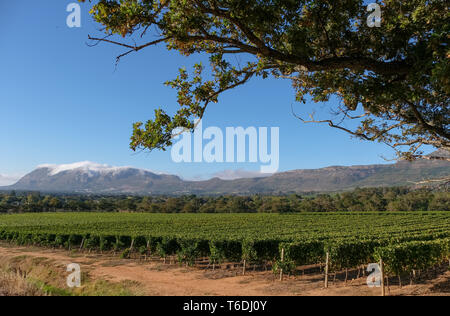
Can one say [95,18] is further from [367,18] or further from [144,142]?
[367,18]

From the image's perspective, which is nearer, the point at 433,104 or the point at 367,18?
the point at 367,18

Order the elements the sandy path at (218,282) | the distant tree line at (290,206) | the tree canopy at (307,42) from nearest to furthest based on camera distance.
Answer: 1. the tree canopy at (307,42)
2. the sandy path at (218,282)
3. the distant tree line at (290,206)

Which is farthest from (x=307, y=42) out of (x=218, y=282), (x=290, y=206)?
(x=290, y=206)

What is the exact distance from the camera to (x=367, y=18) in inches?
307

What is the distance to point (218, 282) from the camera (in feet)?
49.7

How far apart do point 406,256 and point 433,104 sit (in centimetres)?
767

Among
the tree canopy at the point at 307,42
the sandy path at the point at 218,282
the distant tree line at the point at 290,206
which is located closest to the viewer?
the tree canopy at the point at 307,42

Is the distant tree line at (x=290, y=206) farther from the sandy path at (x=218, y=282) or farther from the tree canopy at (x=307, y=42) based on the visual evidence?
the tree canopy at (x=307, y=42)

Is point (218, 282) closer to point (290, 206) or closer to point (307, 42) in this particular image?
point (307, 42)

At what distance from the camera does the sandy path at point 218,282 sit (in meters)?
12.1

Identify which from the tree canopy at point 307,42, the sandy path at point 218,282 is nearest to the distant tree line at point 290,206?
the sandy path at point 218,282

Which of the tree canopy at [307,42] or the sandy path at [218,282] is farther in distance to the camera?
the sandy path at [218,282]
